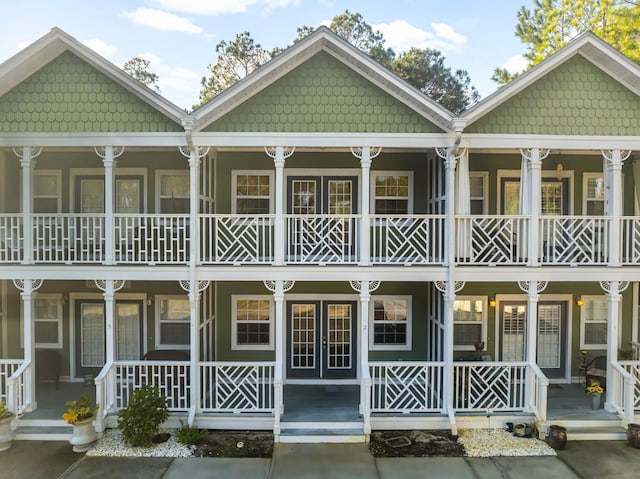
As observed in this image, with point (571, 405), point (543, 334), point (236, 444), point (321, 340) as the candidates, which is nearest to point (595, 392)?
point (571, 405)

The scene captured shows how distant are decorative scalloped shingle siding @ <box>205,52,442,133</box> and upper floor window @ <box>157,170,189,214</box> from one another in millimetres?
3192

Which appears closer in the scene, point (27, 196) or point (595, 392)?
point (27, 196)

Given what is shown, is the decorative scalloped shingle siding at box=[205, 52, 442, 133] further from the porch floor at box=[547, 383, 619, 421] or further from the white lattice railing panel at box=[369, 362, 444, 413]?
the porch floor at box=[547, 383, 619, 421]

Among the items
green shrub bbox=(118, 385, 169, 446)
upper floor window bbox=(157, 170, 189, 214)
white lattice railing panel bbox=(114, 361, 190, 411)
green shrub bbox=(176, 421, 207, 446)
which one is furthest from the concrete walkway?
upper floor window bbox=(157, 170, 189, 214)

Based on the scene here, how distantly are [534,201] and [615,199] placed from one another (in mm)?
1821

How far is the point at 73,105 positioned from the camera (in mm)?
10312

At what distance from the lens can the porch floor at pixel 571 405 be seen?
400 inches

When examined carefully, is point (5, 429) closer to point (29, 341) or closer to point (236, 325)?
point (29, 341)

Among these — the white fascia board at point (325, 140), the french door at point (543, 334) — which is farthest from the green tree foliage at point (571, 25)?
the white fascia board at point (325, 140)

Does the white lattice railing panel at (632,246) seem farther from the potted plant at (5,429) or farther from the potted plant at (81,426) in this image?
the potted plant at (5,429)

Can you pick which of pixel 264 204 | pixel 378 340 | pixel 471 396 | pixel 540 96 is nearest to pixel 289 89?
pixel 264 204

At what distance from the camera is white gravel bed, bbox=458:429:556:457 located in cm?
911

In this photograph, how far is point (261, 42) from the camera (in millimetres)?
32438

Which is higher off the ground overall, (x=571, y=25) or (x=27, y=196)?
(x=571, y=25)
